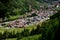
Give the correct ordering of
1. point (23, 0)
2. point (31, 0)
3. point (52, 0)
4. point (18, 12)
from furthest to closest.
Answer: point (52, 0) → point (31, 0) → point (23, 0) → point (18, 12)

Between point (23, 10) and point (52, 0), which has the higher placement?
point (23, 10)

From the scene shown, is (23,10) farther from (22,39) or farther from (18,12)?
(22,39)

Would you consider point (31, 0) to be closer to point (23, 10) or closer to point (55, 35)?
point (23, 10)

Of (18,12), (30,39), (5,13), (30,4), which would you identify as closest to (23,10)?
(18,12)

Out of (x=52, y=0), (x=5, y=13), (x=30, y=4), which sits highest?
(x=5, y=13)

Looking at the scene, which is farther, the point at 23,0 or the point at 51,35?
the point at 23,0

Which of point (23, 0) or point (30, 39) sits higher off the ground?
point (30, 39)

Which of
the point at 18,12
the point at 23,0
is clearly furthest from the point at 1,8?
the point at 23,0

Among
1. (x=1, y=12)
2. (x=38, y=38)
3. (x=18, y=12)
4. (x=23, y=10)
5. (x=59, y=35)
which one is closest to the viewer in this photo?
(x=59, y=35)

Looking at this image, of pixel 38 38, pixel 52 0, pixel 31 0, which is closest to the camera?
pixel 38 38
